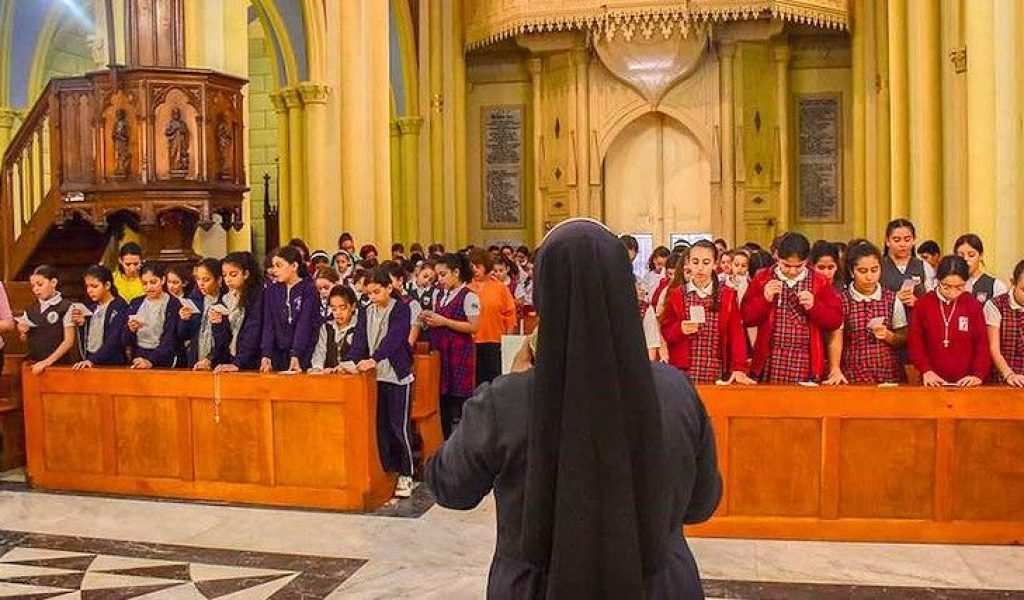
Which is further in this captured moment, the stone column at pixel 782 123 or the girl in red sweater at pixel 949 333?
the stone column at pixel 782 123

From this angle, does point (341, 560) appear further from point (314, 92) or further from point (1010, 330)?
point (314, 92)

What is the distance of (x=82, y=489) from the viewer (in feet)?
25.5

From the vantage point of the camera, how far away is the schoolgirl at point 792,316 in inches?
252

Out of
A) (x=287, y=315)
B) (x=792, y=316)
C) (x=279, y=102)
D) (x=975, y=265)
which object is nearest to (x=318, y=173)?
(x=279, y=102)

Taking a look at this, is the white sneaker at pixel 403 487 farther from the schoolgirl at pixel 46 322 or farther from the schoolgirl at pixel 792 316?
the schoolgirl at pixel 46 322

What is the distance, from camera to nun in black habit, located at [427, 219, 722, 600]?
2365 millimetres

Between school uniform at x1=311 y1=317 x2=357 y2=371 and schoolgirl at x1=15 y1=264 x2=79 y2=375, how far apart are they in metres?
1.98

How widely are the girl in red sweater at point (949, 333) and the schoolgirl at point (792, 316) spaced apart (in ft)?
1.53

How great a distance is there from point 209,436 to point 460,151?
13979 mm

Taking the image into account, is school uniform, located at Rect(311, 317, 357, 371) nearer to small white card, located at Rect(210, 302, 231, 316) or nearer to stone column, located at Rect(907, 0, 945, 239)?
small white card, located at Rect(210, 302, 231, 316)

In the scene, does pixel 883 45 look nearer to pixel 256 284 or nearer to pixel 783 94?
pixel 783 94

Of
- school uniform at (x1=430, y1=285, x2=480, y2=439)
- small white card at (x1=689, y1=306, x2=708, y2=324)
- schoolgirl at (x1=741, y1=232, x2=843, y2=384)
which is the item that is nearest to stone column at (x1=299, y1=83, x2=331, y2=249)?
school uniform at (x1=430, y1=285, x2=480, y2=439)

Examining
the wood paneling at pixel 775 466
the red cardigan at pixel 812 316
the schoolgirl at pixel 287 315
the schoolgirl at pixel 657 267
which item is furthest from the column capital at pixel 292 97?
the wood paneling at pixel 775 466

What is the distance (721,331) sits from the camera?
672cm
